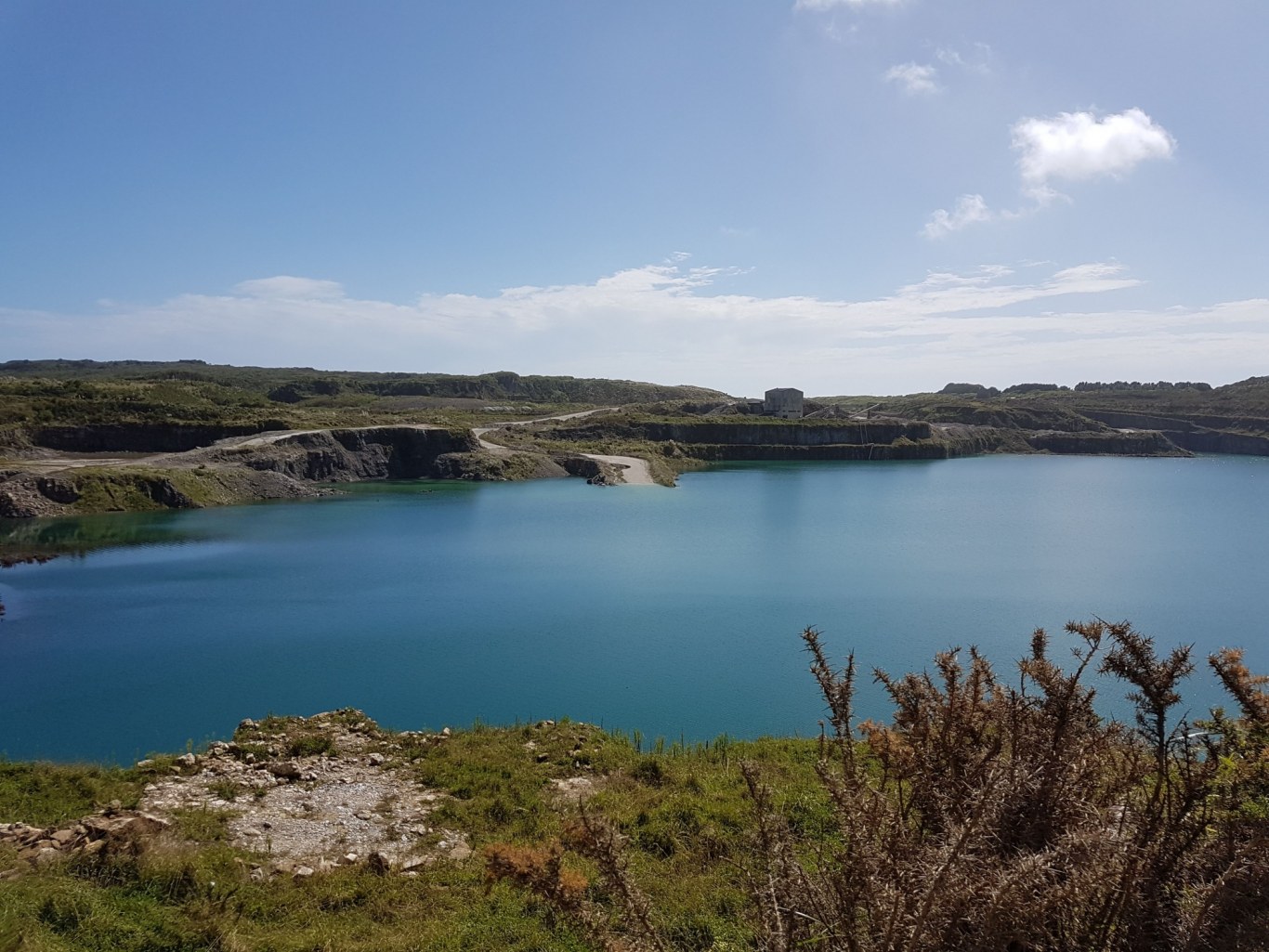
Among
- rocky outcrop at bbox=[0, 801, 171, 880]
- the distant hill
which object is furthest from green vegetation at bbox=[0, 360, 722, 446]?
rocky outcrop at bbox=[0, 801, 171, 880]

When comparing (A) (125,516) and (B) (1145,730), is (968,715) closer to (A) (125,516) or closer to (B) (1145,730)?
(B) (1145,730)

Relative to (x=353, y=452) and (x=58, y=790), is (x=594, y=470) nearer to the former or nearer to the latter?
(x=353, y=452)

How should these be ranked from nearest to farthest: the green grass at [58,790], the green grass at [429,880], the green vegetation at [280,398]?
the green grass at [429,880]
the green grass at [58,790]
the green vegetation at [280,398]

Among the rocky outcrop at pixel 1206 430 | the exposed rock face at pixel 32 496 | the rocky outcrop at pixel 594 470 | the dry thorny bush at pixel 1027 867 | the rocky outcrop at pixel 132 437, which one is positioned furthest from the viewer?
the rocky outcrop at pixel 1206 430

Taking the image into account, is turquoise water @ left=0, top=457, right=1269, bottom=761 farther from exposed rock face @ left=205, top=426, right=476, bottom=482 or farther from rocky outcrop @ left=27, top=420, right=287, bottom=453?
rocky outcrop @ left=27, top=420, right=287, bottom=453

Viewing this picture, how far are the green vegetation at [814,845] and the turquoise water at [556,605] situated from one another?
4912 mm

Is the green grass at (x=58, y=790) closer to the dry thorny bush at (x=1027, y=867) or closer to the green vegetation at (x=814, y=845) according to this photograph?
the green vegetation at (x=814, y=845)

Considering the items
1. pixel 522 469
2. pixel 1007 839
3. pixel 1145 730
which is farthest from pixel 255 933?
pixel 522 469

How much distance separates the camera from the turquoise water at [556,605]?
1786 centimetres

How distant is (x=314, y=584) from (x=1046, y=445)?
362 ft

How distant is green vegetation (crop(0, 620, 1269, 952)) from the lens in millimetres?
3047

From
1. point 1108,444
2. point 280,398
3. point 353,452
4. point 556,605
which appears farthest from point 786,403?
point 556,605

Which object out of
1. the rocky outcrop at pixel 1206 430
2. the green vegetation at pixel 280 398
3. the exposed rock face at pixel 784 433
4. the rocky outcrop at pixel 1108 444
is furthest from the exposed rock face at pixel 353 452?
the rocky outcrop at pixel 1206 430

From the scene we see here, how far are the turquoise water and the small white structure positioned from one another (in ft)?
191
